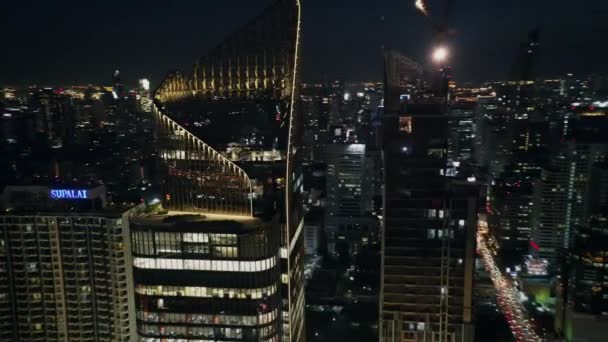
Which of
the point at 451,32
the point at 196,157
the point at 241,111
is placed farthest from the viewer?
the point at 451,32

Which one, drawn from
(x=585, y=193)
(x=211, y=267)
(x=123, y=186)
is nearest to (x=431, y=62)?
(x=211, y=267)

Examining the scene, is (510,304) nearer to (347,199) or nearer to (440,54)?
(347,199)

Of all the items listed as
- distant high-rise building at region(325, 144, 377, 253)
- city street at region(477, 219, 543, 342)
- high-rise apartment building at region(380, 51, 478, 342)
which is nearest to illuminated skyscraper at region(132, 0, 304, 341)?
high-rise apartment building at region(380, 51, 478, 342)

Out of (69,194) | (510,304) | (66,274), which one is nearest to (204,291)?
(66,274)

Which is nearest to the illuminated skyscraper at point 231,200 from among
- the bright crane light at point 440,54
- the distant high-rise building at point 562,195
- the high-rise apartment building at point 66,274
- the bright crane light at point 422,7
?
the high-rise apartment building at point 66,274

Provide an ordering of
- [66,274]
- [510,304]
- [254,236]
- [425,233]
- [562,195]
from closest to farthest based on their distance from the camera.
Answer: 1. [254,236]
2. [66,274]
3. [425,233]
4. [510,304]
5. [562,195]

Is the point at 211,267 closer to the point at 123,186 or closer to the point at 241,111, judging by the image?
the point at 241,111

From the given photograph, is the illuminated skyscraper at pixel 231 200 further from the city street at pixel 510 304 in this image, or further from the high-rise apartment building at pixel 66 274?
the city street at pixel 510 304
